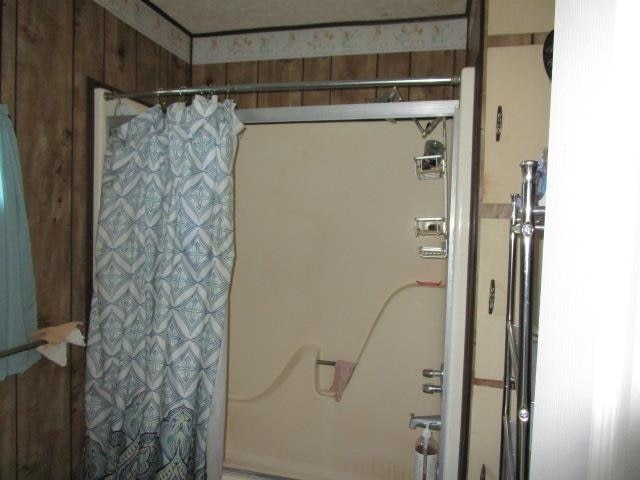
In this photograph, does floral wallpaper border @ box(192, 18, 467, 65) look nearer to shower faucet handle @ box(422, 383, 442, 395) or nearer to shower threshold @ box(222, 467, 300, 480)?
shower faucet handle @ box(422, 383, 442, 395)

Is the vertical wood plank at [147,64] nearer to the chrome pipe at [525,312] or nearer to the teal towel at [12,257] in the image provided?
the teal towel at [12,257]

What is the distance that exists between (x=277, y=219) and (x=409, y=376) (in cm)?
106

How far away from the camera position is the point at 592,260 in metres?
0.28

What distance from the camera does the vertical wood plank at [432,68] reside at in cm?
183

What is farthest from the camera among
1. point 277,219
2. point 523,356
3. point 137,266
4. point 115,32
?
point 277,219

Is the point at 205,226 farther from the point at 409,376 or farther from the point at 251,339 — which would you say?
the point at 409,376

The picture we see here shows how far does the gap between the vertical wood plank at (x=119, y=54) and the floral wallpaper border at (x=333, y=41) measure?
1.64ft

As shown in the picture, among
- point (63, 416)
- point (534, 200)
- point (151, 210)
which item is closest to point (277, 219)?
point (151, 210)

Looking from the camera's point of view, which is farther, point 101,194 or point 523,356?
point 101,194

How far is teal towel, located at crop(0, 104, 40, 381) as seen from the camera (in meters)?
1.12

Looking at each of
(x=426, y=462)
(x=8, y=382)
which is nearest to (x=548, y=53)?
(x=426, y=462)

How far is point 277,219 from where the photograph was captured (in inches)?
81.4

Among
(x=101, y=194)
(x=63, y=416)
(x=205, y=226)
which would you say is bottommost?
(x=63, y=416)

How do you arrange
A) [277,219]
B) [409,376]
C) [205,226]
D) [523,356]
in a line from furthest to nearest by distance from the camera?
[277,219], [409,376], [205,226], [523,356]
